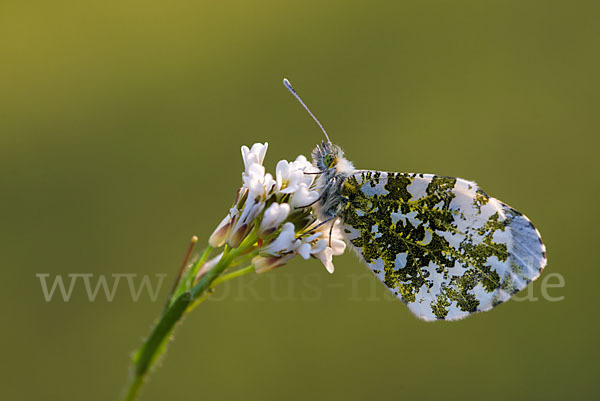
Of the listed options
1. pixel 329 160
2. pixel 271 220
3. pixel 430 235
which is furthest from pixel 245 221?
pixel 430 235

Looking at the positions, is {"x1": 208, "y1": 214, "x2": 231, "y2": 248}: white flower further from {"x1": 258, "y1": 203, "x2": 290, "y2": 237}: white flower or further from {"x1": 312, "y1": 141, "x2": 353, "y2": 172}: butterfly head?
{"x1": 312, "y1": 141, "x2": 353, "y2": 172}: butterfly head

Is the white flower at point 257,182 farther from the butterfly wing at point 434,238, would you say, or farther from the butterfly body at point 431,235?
the butterfly wing at point 434,238

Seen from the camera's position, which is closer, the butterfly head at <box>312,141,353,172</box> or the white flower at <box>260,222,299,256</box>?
the white flower at <box>260,222,299,256</box>

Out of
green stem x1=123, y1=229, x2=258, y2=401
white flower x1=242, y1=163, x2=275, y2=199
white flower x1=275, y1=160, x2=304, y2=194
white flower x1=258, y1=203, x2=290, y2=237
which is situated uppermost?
white flower x1=275, y1=160, x2=304, y2=194

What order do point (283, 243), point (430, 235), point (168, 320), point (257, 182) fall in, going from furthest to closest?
point (430, 235) < point (257, 182) < point (283, 243) < point (168, 320)

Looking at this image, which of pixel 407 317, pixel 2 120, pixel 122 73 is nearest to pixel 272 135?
pixel 122 73

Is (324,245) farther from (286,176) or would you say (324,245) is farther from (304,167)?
(304,167)

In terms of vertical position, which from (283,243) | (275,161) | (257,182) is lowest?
(283,243)

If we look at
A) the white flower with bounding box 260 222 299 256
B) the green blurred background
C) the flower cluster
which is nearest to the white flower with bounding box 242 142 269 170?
the flower cluster
